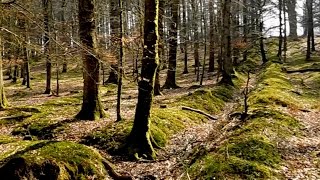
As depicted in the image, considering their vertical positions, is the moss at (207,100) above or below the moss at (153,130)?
above

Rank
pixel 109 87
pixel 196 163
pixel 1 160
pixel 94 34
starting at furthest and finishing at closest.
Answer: pixel 109 87 < pixel 94 34 < pixel 196 163 < pixel 1 160

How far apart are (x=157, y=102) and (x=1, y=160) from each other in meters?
9.04

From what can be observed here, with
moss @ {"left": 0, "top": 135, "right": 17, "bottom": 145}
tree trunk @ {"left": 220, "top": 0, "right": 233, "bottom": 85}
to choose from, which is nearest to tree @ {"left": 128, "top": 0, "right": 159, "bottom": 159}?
moss @ {"left": 0, "top": 135, "right": 17, "bottom": 145}

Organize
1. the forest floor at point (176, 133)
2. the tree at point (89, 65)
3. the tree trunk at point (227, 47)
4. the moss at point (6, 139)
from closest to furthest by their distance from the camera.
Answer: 1. the forest floor at point (176, 133)
2. the moss at point (6, 139)
3. the tree at point (89, 65)
4. the tree trunk at point (227, 47)

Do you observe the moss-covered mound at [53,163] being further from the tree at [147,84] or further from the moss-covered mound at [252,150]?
the moss-covered mound at [252,150]

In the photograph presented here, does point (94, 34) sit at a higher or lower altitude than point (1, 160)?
higher

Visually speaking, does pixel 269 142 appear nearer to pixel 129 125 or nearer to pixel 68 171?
pixel 129 125

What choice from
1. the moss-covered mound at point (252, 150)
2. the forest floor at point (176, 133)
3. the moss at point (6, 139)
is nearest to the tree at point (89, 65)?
the forest floor at point (176, 133)

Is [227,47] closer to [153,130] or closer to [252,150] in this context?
[153,130]

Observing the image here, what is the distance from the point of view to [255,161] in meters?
8.30

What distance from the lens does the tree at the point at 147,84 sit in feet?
31.4

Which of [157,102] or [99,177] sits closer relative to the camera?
[99,177]

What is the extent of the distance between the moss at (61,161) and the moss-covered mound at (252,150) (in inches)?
90.3

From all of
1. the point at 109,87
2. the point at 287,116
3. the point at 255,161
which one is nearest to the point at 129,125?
→ the point at 255,161
